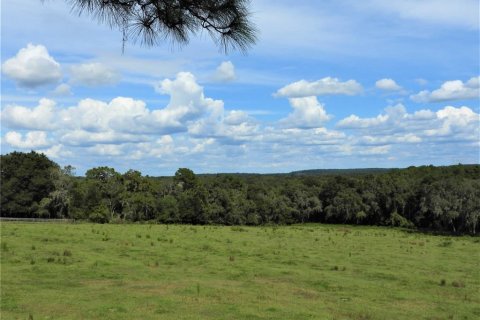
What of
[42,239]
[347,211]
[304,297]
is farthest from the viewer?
[347,211]

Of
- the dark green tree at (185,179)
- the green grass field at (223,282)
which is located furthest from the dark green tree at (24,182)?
the green grass field at (223,282)

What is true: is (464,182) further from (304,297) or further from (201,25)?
(201,25)

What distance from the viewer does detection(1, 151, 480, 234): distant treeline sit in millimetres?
66062

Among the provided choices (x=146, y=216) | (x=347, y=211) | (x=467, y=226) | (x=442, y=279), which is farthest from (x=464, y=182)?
(x=442, y=279)

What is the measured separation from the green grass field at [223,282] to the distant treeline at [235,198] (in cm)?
4118

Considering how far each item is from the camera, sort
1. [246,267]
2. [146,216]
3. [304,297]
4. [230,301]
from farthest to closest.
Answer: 1. [146,216]
2. [246,267]
3. [304,297]
4. [230,301]

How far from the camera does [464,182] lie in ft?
211

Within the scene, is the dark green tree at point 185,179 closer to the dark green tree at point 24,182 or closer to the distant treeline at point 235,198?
the distant treeline at point 235,198

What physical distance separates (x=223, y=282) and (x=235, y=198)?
57.7m

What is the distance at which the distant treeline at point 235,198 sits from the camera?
217 ft

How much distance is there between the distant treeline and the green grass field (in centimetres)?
4118

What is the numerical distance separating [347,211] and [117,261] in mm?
69847

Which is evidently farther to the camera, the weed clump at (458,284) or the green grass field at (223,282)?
the weed clump at (458,284)

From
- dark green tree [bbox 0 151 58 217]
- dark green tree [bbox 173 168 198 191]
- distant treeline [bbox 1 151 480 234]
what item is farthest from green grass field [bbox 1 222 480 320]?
dark green tree [bbox 0 151 58 217]
